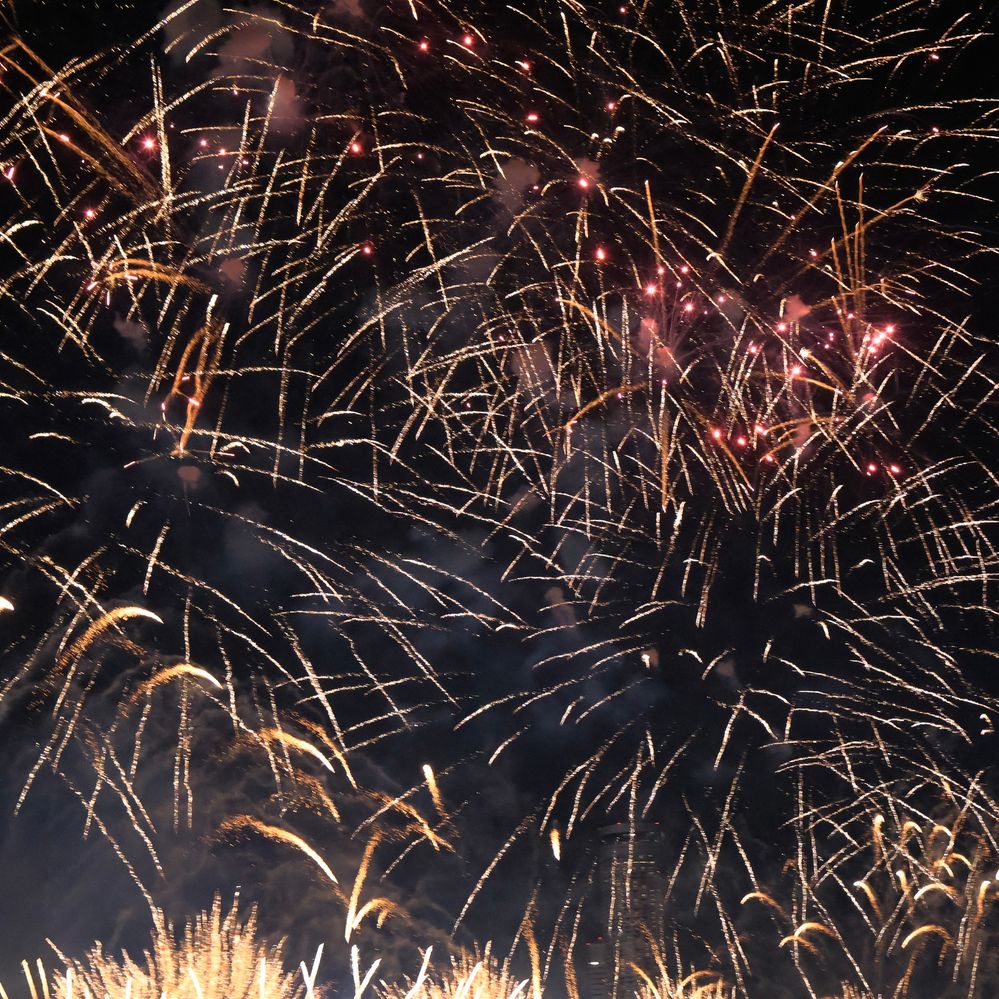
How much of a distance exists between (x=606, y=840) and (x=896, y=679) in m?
112

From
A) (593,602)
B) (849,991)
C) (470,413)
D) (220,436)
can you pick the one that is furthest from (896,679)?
(849,991)

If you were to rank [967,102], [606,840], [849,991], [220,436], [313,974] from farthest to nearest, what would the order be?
[606,840] → [849,991] → [313,974] → [220,436] → [967,102]

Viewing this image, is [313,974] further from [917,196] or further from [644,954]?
[644,954]

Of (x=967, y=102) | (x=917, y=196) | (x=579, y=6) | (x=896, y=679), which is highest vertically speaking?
(x=579, y=6)

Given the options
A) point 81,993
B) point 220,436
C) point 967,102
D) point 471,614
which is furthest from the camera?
point 81,993

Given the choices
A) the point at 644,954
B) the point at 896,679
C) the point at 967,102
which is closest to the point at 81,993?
the point at 896,679

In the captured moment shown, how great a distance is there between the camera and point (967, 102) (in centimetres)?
1087

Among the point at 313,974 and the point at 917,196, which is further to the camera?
the point at 313,974

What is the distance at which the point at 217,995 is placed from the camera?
55.1 feet

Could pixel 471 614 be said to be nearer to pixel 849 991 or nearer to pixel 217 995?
pixel 217 995

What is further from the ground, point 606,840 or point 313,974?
point 313,974

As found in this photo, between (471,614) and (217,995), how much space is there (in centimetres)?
897

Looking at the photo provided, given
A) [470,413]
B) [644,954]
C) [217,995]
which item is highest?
[470,413]

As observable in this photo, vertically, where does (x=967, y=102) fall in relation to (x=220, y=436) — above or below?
above
